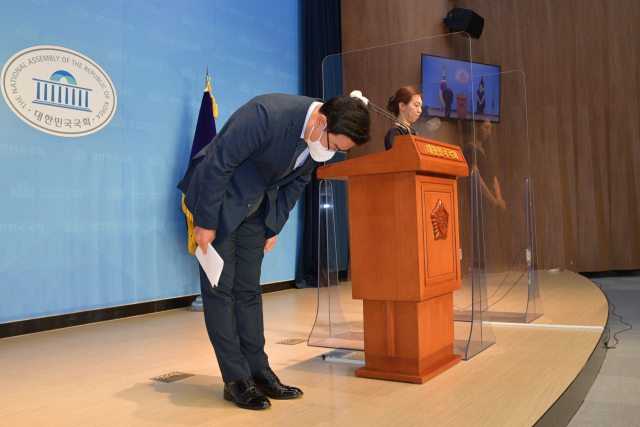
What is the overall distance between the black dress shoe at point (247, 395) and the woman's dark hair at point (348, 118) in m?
0.92

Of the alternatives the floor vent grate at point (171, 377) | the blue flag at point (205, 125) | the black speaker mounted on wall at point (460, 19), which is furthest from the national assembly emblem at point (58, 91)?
the black speaker mounted on wall at point (460, 19)

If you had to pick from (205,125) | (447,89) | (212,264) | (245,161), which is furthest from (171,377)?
(205,125)

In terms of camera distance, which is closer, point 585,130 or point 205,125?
point 205,125

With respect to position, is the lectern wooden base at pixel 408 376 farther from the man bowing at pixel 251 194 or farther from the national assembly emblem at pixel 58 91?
the national assembly emblem at pixel 58 91

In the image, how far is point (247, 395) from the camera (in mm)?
1846

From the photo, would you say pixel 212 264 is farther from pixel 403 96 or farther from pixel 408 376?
pixel 403 96

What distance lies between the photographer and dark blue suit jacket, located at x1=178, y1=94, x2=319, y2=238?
1.76 m

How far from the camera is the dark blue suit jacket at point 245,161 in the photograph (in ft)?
5.76

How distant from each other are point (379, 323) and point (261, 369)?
1.75 ft

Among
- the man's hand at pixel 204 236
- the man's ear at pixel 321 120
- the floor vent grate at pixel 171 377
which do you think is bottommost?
the floor vent grate at pixel 171 377

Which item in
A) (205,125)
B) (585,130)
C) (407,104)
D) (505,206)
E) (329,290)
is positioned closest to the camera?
(407,104)

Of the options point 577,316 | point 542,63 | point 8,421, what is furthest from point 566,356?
point 542,63

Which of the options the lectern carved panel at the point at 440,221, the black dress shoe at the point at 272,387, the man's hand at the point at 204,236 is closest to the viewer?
the man's hand at the point at 204,236

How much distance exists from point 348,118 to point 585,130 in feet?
20.5
